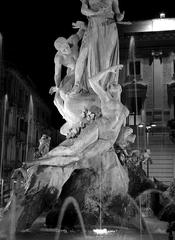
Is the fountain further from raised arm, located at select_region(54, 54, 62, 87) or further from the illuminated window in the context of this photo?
the illuminated window

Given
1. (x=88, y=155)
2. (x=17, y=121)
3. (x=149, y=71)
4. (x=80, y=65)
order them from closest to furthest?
(x=88, y=155), (x=80, y=65), (x=149, y=71), (x=17, y=121)

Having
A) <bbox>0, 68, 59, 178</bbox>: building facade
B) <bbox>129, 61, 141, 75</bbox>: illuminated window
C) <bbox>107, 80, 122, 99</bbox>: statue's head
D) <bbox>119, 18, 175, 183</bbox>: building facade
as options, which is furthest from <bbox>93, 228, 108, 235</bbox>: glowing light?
<bbox>129, 61, 141, 75</bbox>: illuminated window

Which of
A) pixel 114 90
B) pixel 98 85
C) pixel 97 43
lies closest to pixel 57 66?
pixel 97 43

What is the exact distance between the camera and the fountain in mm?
6738

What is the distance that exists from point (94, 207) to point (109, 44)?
12.6 feet

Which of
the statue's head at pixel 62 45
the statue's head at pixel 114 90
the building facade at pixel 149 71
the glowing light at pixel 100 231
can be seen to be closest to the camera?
the glowing light at pixel 100 231

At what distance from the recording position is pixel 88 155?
295 inches

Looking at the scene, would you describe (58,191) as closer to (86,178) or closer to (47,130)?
(86,178)

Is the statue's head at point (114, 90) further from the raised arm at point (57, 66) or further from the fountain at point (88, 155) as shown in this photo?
the raised arm at point (57, 66)

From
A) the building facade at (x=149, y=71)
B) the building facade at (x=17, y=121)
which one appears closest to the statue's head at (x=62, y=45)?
the building facade at (x=17, y=121)

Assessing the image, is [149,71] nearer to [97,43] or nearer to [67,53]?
[97,43]

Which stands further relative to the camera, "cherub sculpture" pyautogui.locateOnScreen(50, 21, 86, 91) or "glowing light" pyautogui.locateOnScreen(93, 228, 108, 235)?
"cherub sculpture" pyautogui.locateOnScreen(50, 21, 86, 91)

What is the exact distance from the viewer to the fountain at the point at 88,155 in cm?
674

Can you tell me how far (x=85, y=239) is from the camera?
5.82 metres
